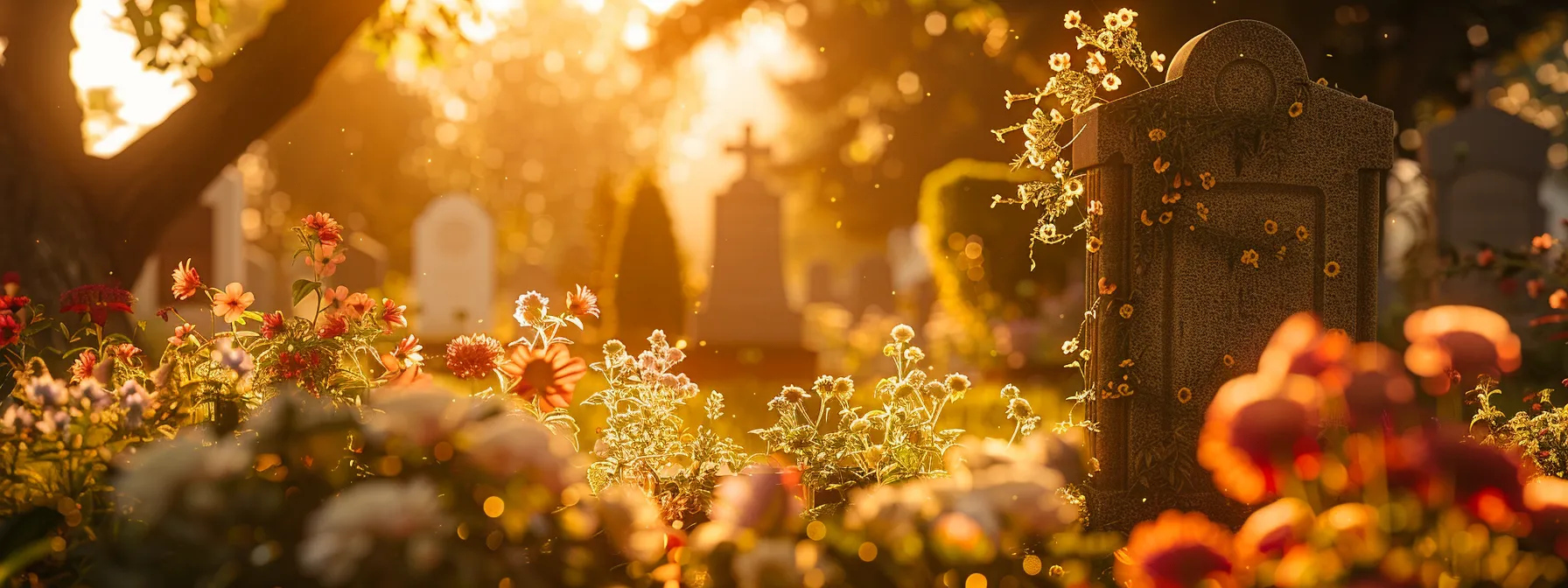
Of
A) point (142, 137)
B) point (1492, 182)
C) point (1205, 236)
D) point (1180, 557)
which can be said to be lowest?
point (1180, 557)

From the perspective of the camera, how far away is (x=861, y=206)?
24.8m

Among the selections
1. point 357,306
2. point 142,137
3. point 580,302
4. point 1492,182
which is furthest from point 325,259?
point 1492,182

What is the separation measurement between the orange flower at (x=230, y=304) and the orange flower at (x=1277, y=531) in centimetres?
345

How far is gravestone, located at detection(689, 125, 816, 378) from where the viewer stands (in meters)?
12.7

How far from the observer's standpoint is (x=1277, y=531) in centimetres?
223

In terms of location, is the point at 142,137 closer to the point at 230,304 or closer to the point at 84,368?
the point at 230,304

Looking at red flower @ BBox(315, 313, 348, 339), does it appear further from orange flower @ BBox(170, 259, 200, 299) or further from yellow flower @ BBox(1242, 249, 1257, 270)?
yellow flower @ BBox(1242, 249, 1257, 270)

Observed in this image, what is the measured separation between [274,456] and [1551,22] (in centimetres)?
1597

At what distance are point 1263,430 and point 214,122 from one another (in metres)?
7.79

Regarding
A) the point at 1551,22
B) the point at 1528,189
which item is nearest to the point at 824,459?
the point at 1551,22

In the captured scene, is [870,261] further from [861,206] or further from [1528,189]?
[1528,189]

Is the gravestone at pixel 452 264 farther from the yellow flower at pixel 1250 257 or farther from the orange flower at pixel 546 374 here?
the yellow flower at pixel 1250 257

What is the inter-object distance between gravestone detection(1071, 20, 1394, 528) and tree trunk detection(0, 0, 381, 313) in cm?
589

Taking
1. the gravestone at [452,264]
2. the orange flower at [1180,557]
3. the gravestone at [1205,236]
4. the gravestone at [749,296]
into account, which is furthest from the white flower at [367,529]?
the gravestone at [452,264]
